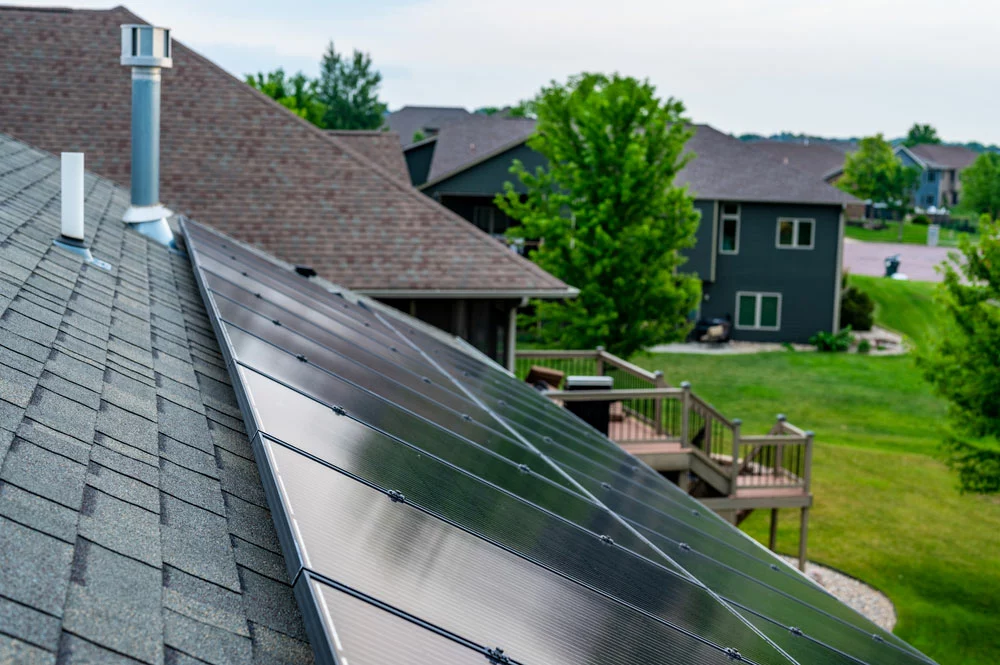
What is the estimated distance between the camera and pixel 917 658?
7824mm

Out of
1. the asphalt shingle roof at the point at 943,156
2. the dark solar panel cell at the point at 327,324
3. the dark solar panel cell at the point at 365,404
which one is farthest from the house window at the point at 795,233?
the asphalt shingle roof at the point at 943,156

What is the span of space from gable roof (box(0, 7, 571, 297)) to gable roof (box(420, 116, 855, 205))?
27506mm

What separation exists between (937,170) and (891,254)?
59924 mm

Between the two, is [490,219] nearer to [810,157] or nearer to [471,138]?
[471,138]

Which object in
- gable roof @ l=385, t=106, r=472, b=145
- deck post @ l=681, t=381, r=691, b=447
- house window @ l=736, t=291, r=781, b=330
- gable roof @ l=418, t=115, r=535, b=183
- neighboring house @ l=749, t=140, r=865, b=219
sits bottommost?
house window @ l=736, t=291, r=781, b=330

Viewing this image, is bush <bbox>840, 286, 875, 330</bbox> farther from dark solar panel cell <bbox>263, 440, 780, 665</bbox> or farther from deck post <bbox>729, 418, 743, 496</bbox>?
dark solar panel cell <bbox>263, 440, 780, 665</bbox>

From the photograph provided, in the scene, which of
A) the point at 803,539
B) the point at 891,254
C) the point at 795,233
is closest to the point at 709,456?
the point at 803,539

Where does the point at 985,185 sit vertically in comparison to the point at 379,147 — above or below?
above

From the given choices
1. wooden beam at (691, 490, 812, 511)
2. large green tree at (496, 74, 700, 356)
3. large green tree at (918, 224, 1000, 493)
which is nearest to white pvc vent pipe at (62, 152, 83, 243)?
wooden beam at (691, 490, 812, 511)

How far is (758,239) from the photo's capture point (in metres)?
49.8

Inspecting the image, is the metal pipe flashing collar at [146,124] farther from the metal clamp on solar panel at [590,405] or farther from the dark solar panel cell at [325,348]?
the metal clamp on solar panel at [590,405]

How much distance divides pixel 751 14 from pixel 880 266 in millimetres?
24486

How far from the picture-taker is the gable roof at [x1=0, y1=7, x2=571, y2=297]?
18.7m

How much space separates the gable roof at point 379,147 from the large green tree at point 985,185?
7848 cm
